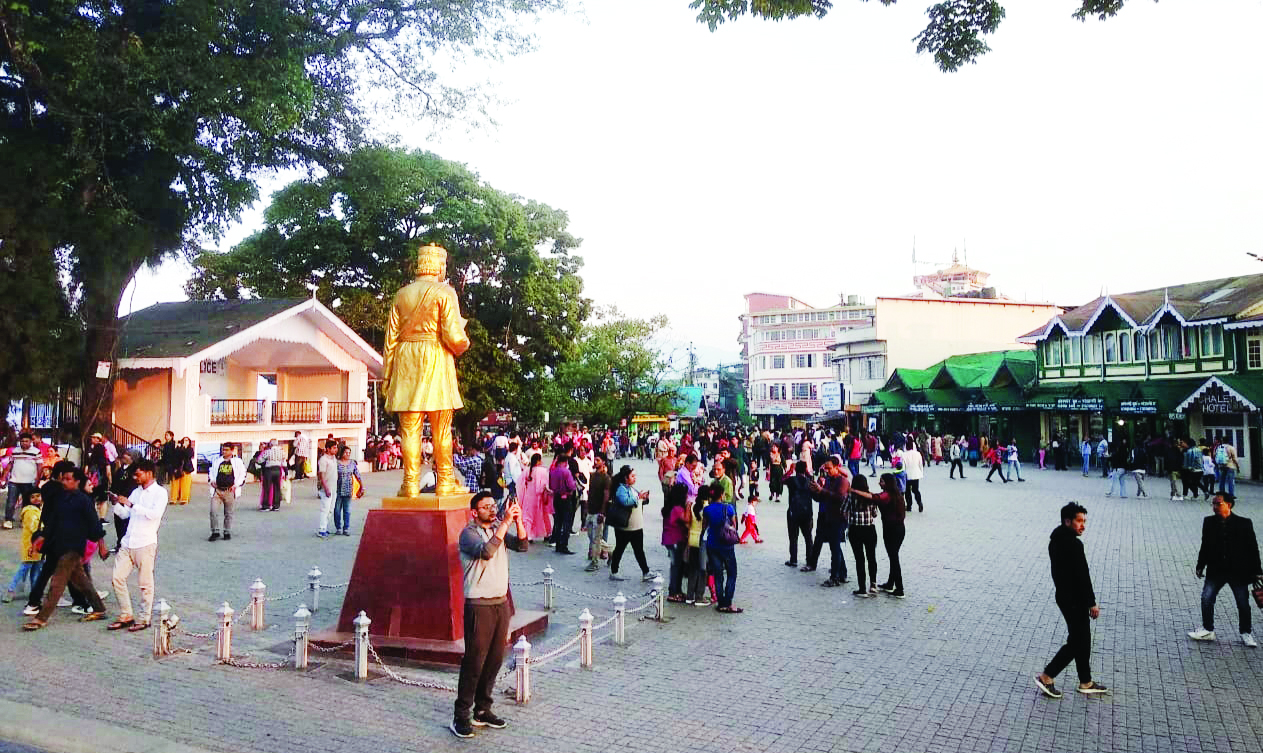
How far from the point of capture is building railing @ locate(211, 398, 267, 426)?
2645cm

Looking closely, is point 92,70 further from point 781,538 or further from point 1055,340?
point 1055,340

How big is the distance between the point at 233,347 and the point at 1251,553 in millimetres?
24639

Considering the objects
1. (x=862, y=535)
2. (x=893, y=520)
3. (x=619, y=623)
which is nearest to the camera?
(x=619, y=623)

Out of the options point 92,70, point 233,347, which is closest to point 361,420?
point 233,347

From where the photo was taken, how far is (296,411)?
2997 cm

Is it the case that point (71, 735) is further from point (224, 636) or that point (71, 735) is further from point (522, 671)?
point (522, 671)

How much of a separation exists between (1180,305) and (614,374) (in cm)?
2881

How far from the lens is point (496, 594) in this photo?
601 cm

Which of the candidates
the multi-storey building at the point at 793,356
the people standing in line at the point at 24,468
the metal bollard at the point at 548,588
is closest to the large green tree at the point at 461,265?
the people standing in line at the point at 24,468

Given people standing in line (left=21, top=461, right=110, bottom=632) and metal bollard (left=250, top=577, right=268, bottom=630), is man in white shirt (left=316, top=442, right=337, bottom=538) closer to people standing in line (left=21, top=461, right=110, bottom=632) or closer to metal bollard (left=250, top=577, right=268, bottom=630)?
people standing in line (left=21, top=461, right=110, bottom=632)

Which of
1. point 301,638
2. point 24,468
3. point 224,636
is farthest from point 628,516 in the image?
point 24,468

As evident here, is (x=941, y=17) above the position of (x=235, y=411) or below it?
above

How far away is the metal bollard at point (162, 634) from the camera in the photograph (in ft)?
26.0

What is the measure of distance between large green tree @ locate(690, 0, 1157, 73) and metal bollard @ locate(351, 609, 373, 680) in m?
6.33
